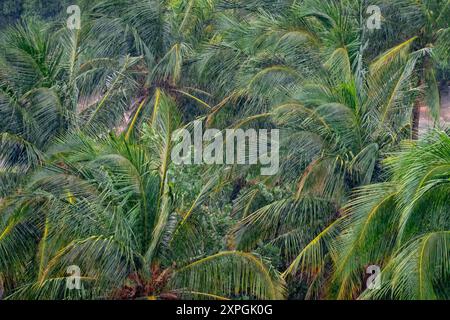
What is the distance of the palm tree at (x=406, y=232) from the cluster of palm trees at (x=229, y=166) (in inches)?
0.8

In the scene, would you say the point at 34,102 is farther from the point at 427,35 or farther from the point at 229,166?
the point at 427,35

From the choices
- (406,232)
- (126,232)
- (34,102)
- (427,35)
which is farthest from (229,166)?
(427,35)

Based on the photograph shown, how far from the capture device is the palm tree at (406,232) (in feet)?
29.6

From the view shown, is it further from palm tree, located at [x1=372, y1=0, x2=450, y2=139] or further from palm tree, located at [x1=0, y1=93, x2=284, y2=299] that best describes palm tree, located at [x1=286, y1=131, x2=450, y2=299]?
palm tree, located at [x1=372, y1=0, x2=450, y2=139]

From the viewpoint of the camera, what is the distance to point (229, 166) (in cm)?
1332

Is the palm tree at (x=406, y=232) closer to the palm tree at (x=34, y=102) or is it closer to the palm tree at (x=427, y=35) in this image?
the palm tree at (x=427, y=35)

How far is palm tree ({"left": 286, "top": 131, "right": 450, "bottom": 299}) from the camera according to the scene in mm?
9016

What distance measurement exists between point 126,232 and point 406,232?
3.06 meters

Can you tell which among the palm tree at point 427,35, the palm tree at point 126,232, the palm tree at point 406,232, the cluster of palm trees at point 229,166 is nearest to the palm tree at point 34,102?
the cluster of palm trees at point 229,166

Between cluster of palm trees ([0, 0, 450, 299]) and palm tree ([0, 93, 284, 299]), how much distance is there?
0.02 meters

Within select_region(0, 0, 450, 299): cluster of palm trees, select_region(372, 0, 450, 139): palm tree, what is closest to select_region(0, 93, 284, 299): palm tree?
select_region(0, 0, 450, 299): cluster of palm trees
